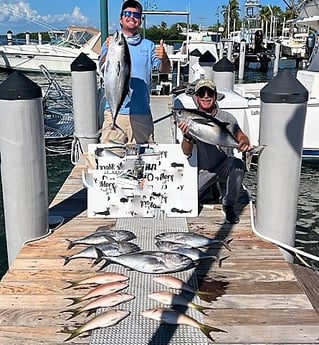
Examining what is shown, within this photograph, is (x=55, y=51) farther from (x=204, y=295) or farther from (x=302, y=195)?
(x=204, y=295)

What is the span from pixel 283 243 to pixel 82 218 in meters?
1.72

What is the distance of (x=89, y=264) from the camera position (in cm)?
349

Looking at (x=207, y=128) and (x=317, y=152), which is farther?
(x=317, y=152)

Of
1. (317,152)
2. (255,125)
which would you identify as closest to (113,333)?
(255,125)

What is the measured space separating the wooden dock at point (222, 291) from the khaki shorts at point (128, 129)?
1.02m

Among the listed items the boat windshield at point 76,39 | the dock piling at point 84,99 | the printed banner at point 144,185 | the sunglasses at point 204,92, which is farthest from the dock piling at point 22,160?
the boat windshield at point 76,39

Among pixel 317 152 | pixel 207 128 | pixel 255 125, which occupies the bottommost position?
pixel 317 152

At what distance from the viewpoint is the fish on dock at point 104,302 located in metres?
2.86

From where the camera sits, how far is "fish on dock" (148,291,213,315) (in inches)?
114

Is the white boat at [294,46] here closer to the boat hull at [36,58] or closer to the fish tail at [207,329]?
the boat hull at [36,58]

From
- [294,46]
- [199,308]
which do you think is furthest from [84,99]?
[294,46]

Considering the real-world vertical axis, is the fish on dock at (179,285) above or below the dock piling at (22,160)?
below

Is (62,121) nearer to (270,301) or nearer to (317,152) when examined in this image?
(317,152)

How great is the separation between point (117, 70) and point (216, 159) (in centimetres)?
121
